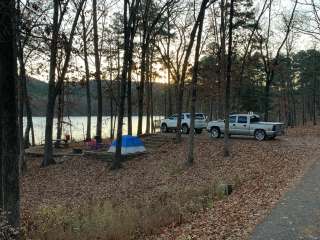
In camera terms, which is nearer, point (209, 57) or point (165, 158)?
point (165, 158)

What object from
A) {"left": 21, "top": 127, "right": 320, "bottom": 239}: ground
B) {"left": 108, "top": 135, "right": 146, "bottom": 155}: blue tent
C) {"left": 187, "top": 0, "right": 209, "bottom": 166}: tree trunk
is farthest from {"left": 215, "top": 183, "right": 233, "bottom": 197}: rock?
{"left": 108, "top": 135, "right": 146, "bottom": 155}: blue tent

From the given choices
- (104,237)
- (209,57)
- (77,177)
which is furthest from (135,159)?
(209,57)

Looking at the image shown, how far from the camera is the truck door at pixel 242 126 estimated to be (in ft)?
105

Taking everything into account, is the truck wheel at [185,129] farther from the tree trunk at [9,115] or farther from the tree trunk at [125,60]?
the tree trunk at [9,115]

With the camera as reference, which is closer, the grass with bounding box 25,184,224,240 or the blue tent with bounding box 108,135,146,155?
the grass with bounding box 25,184,224,240

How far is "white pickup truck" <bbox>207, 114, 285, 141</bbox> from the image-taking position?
3117 centimetres

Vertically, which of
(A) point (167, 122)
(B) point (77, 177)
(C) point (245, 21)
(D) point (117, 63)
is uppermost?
(C) point (245, 21)

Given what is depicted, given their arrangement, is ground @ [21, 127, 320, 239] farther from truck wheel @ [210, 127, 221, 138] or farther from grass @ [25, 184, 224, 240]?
truck wheel @ [210, 127, 221, 138]

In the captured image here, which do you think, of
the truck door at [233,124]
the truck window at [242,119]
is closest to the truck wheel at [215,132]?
the truck door at [233,124]

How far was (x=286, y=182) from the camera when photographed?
16.0 m

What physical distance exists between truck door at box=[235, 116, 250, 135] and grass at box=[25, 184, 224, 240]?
54.7 feet

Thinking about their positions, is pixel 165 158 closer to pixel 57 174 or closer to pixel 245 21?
pixel 57 174

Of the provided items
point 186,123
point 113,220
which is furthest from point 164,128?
point 113,220

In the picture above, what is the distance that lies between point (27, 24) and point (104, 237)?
17.6ft
